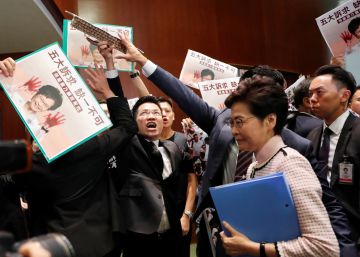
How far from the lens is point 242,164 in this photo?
1788 millimetres

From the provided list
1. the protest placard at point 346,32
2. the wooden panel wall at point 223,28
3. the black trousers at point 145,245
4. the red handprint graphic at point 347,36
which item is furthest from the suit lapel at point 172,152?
the wooden panel wall at point 223,28

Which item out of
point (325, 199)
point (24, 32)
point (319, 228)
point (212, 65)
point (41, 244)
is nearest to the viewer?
point (41, 244)

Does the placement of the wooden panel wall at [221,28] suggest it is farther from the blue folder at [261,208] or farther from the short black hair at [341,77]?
the blue folder at [261,208]

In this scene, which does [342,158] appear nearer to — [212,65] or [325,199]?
[325,199]

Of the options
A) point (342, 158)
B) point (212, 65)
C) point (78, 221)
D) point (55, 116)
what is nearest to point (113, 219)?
point (78, 221)

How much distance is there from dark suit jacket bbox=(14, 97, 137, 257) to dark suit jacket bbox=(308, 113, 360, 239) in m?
1.03

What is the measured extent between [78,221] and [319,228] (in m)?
1.02

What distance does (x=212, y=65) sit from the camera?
10.3 feet

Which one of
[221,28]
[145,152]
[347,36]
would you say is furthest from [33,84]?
[221,28]

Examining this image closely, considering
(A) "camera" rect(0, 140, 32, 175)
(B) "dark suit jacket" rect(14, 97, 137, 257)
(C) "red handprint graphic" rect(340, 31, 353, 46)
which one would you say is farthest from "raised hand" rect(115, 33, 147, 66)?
(C) "red handprint graphic" rect(340, 31, 353, 46)

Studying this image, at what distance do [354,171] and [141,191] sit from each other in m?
1.07

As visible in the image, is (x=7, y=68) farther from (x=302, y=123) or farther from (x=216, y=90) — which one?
(x=302, y=123)

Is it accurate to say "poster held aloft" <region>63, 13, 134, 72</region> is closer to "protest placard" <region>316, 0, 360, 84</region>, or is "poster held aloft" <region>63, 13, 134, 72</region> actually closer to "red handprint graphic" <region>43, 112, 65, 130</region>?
"red handprint graphic" <region>43, 112, 65, 130</region>

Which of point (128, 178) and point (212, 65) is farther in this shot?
point (212, 65)
